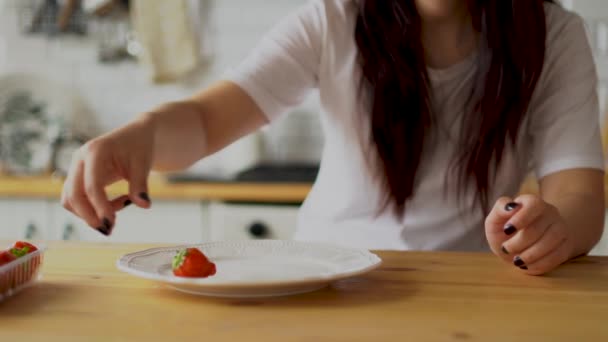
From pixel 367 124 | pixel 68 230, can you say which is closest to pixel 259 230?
pixel 68 230

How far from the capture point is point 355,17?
51.8 inches

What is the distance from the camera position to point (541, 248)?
0.84m

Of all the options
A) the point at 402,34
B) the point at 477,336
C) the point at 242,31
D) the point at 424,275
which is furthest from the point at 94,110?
the point at 477,336

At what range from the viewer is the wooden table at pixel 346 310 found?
2.06 ft

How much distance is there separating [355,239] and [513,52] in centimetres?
39

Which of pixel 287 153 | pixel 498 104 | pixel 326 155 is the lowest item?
pixel 287 153

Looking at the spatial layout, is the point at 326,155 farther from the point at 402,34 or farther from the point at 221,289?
the point at 221,289

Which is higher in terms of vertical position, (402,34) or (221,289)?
(402,34)

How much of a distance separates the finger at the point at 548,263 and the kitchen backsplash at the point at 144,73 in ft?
5.53

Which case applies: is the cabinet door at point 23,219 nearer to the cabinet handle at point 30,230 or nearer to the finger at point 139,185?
the cabinet handle at point 30,230

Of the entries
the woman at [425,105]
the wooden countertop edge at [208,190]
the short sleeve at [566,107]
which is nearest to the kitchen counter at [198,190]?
the wooden countertop edge at [208,190]

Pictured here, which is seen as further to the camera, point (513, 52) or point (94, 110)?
point (94, 110)

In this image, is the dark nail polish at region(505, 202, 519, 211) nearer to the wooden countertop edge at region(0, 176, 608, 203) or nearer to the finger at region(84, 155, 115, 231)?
the finger at region(84, 155, 115, 231)

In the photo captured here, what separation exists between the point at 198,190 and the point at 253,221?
0.55ft
